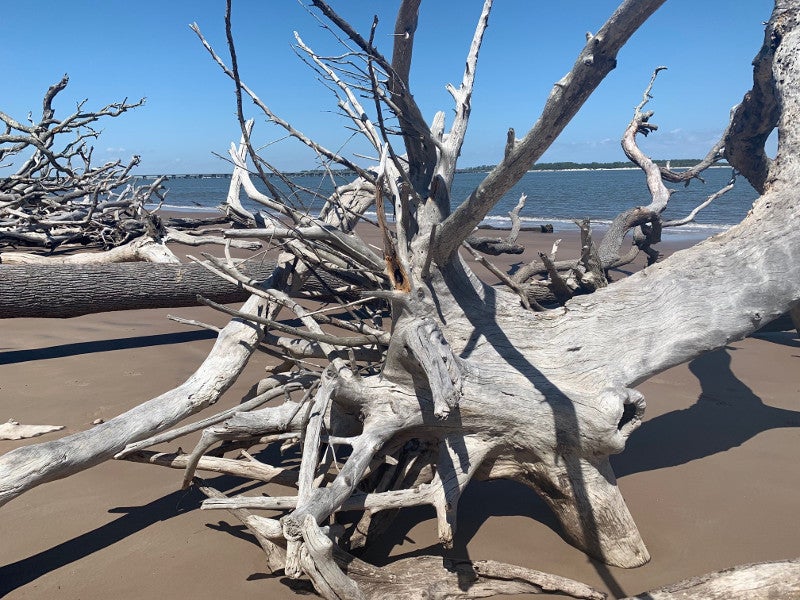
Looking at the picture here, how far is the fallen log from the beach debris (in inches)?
54.0

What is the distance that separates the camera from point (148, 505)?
3.00 m

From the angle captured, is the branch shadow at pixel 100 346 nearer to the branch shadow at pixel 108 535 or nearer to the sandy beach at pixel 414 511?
the sandy beach at pixel 414 511

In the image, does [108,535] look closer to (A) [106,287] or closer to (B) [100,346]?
(A) [106,287]

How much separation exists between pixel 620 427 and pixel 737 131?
120 inches

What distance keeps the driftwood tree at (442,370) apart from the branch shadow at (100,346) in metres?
2.25

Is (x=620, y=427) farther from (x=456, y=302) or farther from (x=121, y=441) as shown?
(x=121, y=441)

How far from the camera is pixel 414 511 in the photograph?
306 cm

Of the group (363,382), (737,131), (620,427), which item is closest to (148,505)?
(363,382)

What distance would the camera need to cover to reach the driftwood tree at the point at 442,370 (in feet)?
7.55

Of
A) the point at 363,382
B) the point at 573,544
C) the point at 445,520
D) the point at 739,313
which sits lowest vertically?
the point at 573,544

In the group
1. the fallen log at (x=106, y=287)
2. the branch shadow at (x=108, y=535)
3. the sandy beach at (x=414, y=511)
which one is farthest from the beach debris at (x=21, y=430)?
the fallen log at (x=106, y=287)

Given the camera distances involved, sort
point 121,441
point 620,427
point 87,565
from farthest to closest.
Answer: point 620,427, point 121,441, point 87,565

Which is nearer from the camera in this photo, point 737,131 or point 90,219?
point 737,131

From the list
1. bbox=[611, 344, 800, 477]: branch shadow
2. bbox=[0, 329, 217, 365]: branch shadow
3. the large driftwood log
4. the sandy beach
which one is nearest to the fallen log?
bbox=[0, 329, 217, 365]: branch shadow
